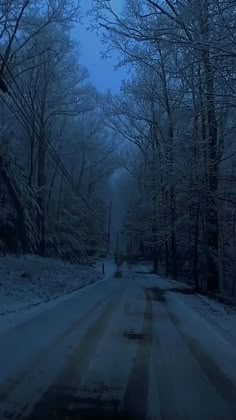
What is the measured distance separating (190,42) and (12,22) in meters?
21.6

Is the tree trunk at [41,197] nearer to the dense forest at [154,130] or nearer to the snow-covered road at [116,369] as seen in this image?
the dense forest at [154,130]

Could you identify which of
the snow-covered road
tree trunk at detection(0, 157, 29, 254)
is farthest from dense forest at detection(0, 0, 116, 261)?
the snow-covered road

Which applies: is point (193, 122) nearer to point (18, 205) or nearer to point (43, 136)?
point (18, 205)

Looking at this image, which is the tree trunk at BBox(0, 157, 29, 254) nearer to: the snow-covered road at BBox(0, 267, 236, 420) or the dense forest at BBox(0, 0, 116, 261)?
the dense forest at BBox(0, 0, 116, 261)

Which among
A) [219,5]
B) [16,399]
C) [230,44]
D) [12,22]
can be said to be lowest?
[16,399]

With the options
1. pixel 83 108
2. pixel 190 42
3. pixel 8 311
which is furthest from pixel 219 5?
pixel 83 108

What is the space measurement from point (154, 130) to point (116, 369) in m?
37.7

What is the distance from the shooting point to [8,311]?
1350 centimetres

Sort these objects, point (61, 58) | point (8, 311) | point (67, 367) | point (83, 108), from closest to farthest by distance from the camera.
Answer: point (67, 367)
point (8, 311)
point (61, 58)
point (83, 108)

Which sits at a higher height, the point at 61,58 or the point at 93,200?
the point at 61,58

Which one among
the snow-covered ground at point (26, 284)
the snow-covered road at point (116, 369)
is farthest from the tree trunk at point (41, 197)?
the snow-covered road at point (116, 369)

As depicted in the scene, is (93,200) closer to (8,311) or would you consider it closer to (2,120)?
(2,120)

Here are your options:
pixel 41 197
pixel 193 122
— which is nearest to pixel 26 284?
pixel 193 122

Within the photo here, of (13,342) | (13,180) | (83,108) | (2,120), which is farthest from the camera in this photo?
(83,108)
